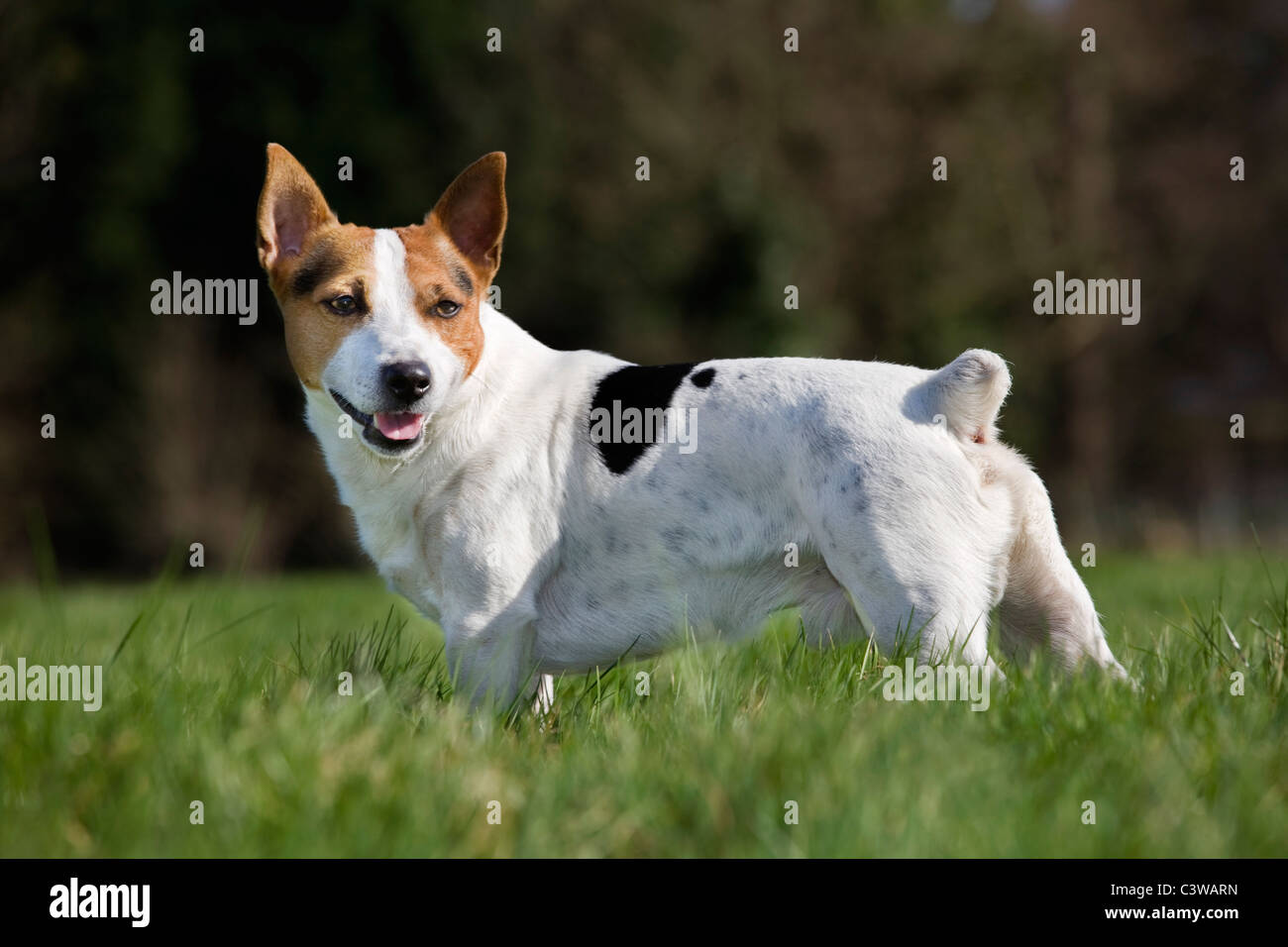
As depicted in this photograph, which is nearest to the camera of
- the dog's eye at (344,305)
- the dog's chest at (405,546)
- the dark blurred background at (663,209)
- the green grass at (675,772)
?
the green grass at (675,772)

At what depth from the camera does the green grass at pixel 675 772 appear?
2742 mm

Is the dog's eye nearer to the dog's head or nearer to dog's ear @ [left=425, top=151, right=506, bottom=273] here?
the dog's head

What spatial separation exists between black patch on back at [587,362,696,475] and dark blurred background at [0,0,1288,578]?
40.2 feet

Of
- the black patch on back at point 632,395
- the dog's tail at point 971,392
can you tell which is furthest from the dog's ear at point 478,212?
the dog's tail at point 971,392

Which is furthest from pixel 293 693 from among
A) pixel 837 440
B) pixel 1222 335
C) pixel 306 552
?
pixel 1222 335

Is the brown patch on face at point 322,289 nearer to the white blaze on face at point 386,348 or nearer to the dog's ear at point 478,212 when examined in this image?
the white blaze on face at point 386,348

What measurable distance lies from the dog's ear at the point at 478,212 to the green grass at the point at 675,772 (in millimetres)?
1617

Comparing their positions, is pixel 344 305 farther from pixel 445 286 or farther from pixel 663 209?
pixel 663 209

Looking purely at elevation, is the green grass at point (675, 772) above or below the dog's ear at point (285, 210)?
below

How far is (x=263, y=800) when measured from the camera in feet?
9.17

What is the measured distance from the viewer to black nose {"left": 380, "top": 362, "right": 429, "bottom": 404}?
13.0 feet

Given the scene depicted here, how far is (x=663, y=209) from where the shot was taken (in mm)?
19203
